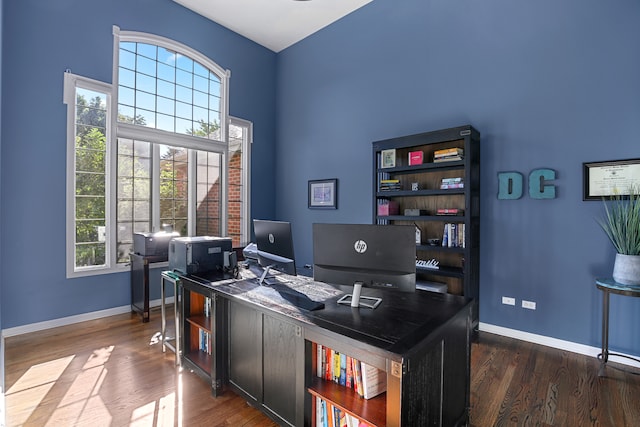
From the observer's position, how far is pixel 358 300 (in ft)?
5.97

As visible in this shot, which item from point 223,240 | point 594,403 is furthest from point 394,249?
point 594,403

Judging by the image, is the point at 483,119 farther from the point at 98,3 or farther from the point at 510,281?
the point at 98,3

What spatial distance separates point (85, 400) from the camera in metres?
2.21

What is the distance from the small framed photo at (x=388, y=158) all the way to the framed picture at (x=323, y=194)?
1073 mm

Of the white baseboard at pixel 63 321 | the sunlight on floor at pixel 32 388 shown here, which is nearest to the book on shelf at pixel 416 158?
the sunlight on floor at pixel 32 388

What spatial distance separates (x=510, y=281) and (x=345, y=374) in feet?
8.16

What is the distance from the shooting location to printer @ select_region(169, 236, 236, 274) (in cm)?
268

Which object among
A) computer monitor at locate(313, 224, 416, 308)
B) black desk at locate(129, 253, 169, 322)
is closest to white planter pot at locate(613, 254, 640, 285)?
computer monitor at locate(313, 224, 416, 308)

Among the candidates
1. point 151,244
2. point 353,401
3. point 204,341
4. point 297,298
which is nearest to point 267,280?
point 297,298

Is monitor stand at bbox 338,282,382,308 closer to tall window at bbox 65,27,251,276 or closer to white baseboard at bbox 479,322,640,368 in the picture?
white baseboard at bbox 479,322,640,368

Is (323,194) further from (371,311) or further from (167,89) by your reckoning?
(371,311)

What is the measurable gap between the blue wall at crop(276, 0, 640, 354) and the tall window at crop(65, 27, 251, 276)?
7.13 feet

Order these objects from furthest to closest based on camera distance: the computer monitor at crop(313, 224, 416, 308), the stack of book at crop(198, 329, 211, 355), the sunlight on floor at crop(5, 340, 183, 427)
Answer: the stack of book at crop(198, 329, 211, 355) → the sunlight on floor at crop(5, 340, 183, 427) → the computer monitor at crop(313, 224, 416, 308)

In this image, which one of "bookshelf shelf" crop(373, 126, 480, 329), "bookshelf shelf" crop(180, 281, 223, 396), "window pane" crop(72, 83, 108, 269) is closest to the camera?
"bookshelf shelf" crop(180, 281, 223, 396)
